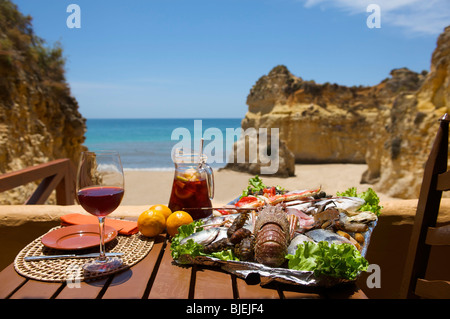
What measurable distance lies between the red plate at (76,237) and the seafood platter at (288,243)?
36cm

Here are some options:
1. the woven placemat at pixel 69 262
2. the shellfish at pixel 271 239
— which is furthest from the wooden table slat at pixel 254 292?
the woven placemat at pixel 69 262

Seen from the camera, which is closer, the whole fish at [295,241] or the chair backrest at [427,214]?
the whole fish at [295,241]

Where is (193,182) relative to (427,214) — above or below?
above

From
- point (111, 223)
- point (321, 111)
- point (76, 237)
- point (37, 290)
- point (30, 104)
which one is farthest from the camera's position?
point (321, 111)

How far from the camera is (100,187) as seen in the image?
A: 1.27 meters

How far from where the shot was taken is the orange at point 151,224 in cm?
157

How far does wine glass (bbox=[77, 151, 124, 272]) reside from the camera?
122 cm

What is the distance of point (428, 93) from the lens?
8.38 meters

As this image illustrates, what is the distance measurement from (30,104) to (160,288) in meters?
7.24

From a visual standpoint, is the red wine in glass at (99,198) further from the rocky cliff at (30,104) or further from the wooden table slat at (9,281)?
the rocky cliff at (30,104)

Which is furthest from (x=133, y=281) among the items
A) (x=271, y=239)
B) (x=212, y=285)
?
(x=271, y=239)

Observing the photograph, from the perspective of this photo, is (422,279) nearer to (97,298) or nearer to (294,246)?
(294,246)

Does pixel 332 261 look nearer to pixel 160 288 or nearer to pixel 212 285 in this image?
pixel 212 285
